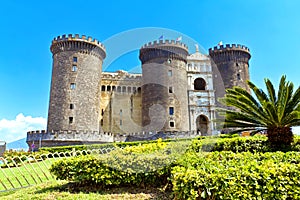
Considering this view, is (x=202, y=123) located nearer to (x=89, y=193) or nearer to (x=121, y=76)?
(x=121, y=76)

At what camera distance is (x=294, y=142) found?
12.5 meters

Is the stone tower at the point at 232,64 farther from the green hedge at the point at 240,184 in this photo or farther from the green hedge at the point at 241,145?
the green hedge at the point at 240,184

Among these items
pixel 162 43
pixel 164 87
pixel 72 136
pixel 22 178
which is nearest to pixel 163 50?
pixel 162 43

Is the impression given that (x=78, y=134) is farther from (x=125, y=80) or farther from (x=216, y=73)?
(x=216, y=73)

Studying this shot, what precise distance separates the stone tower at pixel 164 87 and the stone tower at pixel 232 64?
17.6ft

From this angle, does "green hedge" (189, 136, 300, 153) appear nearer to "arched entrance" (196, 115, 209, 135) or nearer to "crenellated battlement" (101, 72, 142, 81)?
"arched entrance" (196, 115, 209, 135)

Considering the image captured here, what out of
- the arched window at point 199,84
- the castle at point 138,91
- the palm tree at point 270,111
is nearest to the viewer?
the palm tree at point 270,111

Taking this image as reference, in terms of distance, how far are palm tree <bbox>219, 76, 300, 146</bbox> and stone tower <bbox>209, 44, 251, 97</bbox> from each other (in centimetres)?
2387

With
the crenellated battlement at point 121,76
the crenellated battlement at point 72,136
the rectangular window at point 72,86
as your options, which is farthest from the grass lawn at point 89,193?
the crenellated battlement at point 121,76

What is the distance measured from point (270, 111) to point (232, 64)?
26.5 meters

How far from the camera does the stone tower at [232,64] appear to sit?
36.2 metres

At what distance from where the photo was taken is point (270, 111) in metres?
11.5

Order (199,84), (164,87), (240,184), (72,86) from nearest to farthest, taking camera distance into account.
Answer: (240,184) < (72,86) < (164,87) < (199,84)

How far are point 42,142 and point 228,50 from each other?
28091 millimetres
